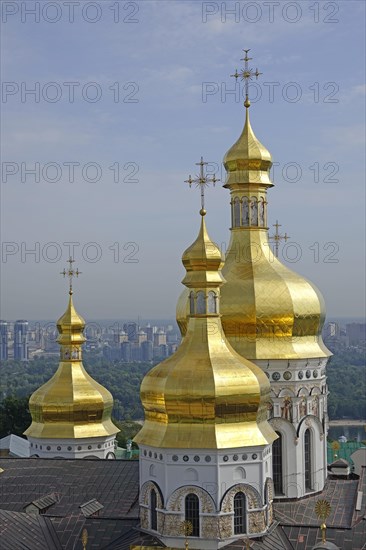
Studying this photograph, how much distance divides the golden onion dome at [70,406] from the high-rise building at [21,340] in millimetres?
100694

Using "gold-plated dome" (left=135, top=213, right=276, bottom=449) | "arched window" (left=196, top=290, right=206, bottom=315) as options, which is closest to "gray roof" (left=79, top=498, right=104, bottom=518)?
"gold-plated dome" (left=135, top=213, right=276, bottom=449)

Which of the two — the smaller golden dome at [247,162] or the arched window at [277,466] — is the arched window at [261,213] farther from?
the arched window at [277,466]

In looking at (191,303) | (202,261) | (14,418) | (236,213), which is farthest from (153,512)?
(14,418)

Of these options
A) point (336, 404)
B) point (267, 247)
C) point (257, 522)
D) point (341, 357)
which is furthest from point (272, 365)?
point (341, 357)

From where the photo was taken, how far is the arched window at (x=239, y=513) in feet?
56.7

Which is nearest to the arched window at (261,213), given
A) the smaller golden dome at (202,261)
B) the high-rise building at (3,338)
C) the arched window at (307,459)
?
the smaller golden dome at (202,261)

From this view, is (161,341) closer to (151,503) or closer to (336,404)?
(336,404)

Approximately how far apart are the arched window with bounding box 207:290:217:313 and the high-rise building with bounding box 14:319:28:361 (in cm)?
11022

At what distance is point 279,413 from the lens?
69.7 ft

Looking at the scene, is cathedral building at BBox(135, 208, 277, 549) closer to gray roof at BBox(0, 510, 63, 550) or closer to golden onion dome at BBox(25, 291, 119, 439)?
gray roof at BBox(0, 510, 63, 550)

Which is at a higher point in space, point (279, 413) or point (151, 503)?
point (279, 413)

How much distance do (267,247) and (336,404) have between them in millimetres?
75970

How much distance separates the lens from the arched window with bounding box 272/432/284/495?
20984 mm

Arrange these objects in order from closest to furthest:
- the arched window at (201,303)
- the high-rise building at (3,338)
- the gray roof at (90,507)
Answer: the arched window at (201,303) → the gray roof at (90,507) → the high-rise building at (3,338)
